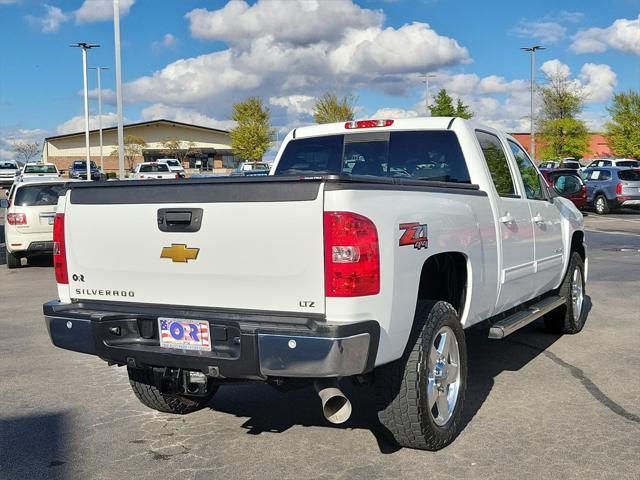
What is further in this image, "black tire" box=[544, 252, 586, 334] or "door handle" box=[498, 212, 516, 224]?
"black tire" box=[544, 252, 586, 334]

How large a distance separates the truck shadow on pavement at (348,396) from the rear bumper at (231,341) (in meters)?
0.55

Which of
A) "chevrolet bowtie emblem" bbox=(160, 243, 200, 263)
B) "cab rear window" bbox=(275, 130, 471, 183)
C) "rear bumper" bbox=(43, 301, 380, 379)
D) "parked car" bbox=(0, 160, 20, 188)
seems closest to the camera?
"rear bumper" bbox=(43, 301, 380, 379)

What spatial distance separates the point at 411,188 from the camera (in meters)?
4.04

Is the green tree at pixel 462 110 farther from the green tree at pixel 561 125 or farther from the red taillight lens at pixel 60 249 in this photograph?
the red taillight lens at pixel 60 249

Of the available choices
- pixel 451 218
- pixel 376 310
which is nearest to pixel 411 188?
pixel 451 218

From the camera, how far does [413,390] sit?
13.1 ft

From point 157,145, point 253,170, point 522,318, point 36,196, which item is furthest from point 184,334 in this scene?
point 157,145

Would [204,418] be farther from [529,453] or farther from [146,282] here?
[529,453]

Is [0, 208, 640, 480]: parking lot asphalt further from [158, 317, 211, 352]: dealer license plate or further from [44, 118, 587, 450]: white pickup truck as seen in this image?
[158, 317, 211, 352]: dealer license plate

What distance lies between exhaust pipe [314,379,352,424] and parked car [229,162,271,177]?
1142 mm

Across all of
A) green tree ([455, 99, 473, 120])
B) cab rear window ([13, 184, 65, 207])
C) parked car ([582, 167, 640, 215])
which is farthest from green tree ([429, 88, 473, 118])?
cab rear window ([13, 184, 65, 207])

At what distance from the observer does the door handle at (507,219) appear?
5231 mm

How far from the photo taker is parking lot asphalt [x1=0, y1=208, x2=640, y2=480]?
4.08 m

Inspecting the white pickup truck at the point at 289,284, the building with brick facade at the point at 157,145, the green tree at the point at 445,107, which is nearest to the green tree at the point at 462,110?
the green tree at the point at 445,107
